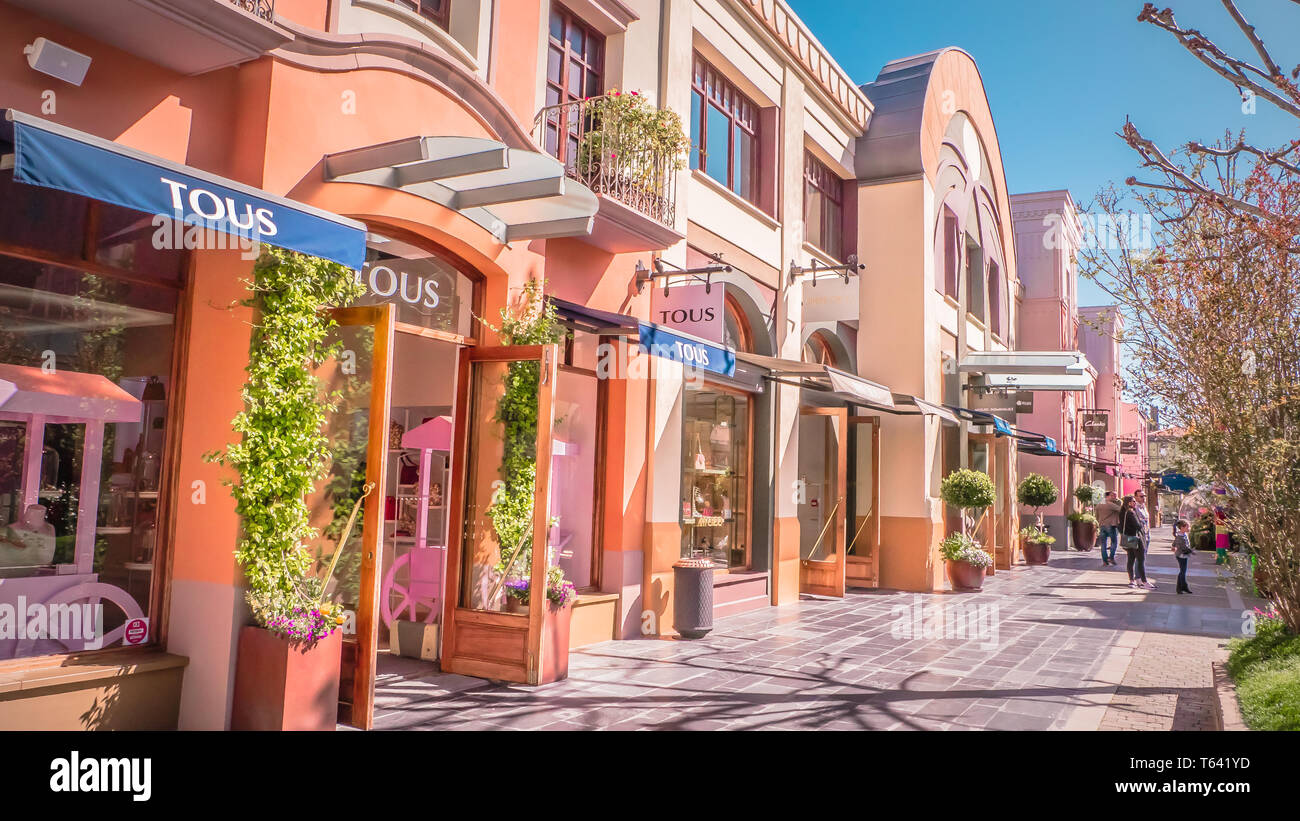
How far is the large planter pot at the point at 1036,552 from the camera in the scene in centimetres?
2283

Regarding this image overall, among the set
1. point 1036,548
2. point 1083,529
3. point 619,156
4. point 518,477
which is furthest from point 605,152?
point 1083,529

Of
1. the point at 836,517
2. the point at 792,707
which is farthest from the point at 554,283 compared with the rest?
the point at 836,517

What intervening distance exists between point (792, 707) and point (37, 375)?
18.0 feet

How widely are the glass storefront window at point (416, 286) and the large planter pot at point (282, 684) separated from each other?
9.35 feet

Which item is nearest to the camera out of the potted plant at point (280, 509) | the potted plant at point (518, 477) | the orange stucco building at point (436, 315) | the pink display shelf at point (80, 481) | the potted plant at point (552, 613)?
the pink display shelf at point (80, 481)

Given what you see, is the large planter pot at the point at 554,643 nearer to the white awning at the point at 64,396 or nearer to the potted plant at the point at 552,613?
the potted plant at the point at 552,613

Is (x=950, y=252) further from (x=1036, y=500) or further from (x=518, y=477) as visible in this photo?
(x=518, y=477)

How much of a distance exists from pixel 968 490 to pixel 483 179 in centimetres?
1165

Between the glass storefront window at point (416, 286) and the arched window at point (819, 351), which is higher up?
the arched window at point (819, 351)

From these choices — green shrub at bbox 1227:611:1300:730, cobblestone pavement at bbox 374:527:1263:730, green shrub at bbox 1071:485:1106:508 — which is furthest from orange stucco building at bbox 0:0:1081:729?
green shrub at bbox 1071:485:1106:508

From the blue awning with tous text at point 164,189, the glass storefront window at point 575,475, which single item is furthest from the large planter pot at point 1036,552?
the blue awning with tous text at point 164,189

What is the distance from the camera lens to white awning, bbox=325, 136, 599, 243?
6.14m

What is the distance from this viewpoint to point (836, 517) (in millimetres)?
15008
